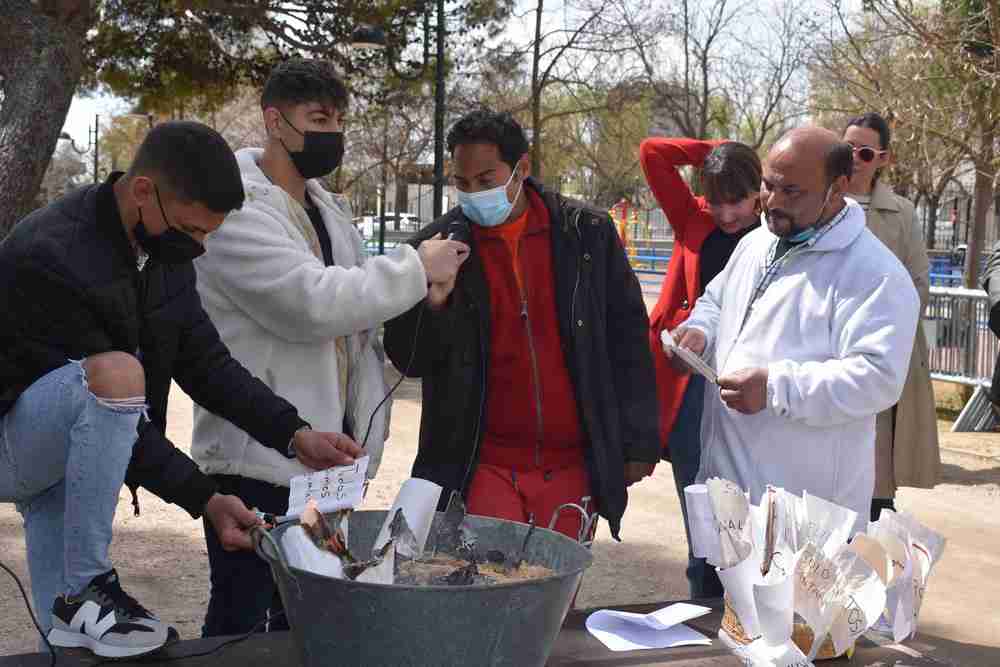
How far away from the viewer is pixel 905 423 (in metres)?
4.98

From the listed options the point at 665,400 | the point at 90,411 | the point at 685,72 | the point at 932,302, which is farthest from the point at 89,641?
the point at 685,72

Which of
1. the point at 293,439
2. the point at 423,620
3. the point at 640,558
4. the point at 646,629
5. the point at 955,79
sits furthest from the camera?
the point at 955,79

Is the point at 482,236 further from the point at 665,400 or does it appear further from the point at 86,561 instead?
the point at 86,561

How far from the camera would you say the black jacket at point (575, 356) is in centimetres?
353

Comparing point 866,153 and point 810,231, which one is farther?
point 866,153

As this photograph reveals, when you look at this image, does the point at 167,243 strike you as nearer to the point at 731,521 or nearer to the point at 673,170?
the point at 731,521

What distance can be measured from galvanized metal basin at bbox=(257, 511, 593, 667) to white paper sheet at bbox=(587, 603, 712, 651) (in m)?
0.51

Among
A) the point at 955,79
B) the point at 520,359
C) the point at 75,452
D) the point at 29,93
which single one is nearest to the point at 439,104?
the point at 29,93

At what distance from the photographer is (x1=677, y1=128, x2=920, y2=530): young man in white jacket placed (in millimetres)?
3162

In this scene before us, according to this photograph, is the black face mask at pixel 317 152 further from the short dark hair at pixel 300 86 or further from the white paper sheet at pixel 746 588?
the white paper sheet at pixel 746 588

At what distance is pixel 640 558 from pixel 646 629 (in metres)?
3.52

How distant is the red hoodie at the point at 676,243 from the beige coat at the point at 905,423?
833 millimetres

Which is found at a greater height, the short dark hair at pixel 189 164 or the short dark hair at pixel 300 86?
the short dark hair at pixel 300 86

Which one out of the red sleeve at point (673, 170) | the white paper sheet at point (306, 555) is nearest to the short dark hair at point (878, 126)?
the red sleeve at point (673, 170)
